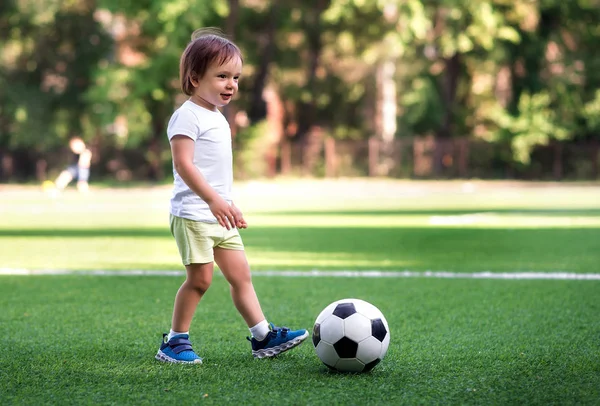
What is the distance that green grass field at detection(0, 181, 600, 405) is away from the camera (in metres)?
4.32

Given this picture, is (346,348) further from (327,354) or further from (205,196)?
(205,196)

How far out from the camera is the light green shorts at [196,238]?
4.89 meters

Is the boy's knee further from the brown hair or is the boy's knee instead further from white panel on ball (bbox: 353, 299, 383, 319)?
the brown hair

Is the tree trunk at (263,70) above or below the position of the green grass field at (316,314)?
above

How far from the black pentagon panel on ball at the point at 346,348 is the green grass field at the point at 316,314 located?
112 mm

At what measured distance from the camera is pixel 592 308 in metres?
6.84

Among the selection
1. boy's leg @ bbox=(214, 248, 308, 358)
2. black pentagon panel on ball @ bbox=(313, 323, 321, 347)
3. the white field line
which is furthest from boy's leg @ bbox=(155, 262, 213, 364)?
the white field line

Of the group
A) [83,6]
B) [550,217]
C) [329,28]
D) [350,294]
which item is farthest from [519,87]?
[350,294]

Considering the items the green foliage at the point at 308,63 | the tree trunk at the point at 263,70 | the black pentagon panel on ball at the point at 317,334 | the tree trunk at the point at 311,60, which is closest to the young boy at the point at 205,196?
the black pentagon panel on ball at the point at 317,334

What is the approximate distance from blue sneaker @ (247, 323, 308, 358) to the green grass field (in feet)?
0.24

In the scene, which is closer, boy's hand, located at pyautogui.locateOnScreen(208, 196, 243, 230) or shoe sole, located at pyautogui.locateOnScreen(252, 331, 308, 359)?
boy's hand, located at pyautogui.locateOnScreen(208, 196, 243, 230)

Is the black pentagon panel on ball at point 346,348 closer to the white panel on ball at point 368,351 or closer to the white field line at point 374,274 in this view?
the white panel on ball at point 368,351

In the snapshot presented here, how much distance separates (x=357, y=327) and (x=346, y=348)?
0.17 metres

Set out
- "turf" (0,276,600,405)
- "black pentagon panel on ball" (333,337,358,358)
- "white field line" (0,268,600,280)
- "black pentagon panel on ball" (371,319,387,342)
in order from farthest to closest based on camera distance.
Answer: "white field line" (0,268,600,280)
"black pentagon panel on ball" (371,319,387,342)
"black pentagon panel on ball" (333,337,358,358)
"turf" (0,276,600,405)
